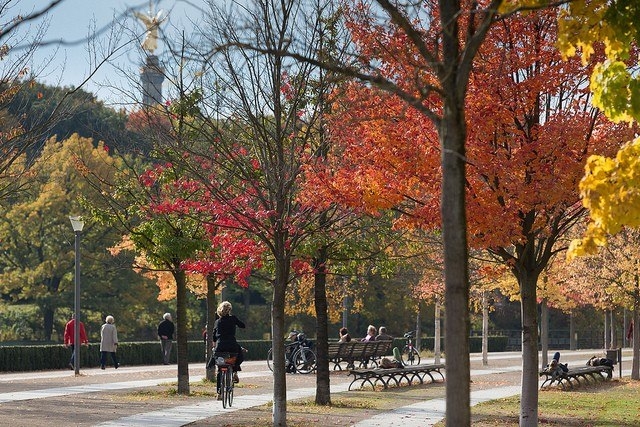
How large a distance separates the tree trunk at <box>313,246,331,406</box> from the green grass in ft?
8.44

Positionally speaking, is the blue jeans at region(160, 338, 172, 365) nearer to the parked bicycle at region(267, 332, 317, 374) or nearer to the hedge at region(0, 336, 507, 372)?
the hedge at region(0, 336, 507, 372)

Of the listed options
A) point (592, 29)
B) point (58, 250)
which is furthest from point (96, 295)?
point (592, 29)

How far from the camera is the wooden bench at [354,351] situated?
A: 97.0 feet

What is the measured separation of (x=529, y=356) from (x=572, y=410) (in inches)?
160

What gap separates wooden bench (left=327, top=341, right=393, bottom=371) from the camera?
97.0 feet

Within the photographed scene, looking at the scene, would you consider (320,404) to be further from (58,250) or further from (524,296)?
(58,250)

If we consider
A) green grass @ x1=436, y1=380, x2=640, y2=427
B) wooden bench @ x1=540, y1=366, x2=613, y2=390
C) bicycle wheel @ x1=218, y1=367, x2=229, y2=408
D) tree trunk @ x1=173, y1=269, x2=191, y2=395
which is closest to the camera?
green grass @ x1=436, y1=380, x2=640, y2=427

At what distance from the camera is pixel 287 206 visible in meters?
15.6

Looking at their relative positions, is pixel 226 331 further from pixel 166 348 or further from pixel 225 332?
pixel 166 348

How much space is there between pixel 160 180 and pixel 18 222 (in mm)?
27973

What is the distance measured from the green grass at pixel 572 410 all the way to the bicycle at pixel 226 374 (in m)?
3.94

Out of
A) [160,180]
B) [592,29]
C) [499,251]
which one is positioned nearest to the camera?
[592,29]

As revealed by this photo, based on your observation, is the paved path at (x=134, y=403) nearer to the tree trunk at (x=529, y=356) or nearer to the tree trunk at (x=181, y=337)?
the tree trunk at (x=181, y=337)

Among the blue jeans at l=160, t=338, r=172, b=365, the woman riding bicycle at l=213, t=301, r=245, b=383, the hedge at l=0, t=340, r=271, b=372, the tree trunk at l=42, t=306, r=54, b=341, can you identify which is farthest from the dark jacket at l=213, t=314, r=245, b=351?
the tree trunk at l=42, t=306, r=54, b=341
